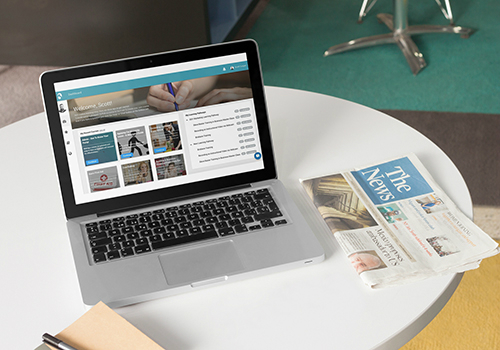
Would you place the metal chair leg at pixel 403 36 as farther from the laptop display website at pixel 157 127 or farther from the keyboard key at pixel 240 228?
the keyboard key at pixel 240 228

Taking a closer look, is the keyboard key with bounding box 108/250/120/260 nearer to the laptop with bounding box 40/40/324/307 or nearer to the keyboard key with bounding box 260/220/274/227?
the laptop with bounding box 40/40/324/307

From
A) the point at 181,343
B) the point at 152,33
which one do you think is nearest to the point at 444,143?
the point at 152,33

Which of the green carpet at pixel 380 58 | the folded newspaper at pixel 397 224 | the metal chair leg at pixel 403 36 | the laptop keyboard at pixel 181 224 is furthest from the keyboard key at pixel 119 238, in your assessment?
the metal chair leg at pixel 403 36

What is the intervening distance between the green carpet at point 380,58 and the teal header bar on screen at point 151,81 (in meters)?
1.71

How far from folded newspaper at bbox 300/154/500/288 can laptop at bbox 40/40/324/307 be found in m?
0.07

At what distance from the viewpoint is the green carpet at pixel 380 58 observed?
2.58 metres

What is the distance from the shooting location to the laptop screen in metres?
0.88

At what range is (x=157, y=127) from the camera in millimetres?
914

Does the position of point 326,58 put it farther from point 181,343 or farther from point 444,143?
point 181,343

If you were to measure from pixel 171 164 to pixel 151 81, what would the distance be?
152 mm

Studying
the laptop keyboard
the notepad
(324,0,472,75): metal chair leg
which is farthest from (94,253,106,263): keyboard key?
(324,0,472,75): metal chair leg

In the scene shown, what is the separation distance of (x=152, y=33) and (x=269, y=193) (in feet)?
6.11

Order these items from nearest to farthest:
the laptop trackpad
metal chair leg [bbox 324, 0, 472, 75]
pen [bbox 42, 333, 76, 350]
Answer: pen [bbox 42, 333, 76, 350] < the laptop trackpad < metal chair leg [bbox 324, 0, 472, 75]

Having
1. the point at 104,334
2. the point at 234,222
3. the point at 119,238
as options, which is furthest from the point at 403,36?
the point at 104,334
